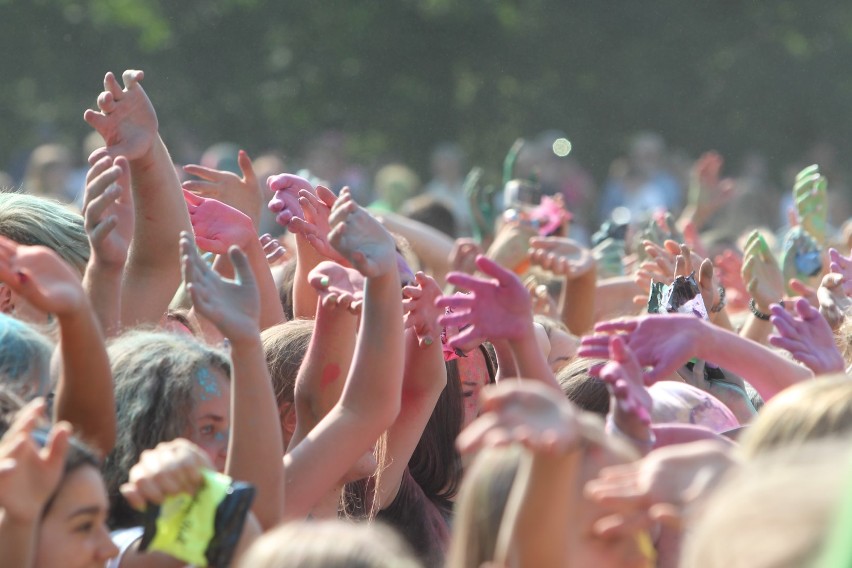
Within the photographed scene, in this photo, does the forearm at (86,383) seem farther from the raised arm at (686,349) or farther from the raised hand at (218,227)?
the raised hand at (218,227)

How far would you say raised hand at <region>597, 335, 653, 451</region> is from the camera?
2.50m

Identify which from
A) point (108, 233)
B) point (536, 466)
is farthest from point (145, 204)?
point (536, 466)

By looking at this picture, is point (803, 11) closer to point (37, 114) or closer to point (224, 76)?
point (224, 76)

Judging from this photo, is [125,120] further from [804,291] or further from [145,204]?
[804,291]

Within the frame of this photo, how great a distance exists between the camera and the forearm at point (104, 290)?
120 inches

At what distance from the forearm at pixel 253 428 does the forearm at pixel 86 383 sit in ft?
0.77

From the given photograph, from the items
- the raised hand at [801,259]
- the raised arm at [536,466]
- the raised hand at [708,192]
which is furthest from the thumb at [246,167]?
the raised hand at [708,192]

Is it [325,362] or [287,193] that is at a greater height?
[287,193]

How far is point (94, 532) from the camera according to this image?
2.23 metres

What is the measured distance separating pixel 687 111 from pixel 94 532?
1618 cm

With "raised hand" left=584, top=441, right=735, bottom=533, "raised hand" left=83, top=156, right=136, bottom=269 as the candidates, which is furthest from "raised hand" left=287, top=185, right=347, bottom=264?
"raised hand" left=584, top=441, right=735, bottom=533

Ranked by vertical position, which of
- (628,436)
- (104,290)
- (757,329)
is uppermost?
(104,290)

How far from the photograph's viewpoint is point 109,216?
3.04 m

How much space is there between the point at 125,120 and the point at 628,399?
163cm
